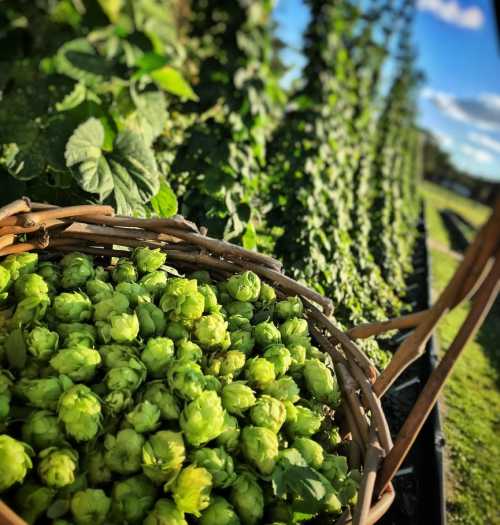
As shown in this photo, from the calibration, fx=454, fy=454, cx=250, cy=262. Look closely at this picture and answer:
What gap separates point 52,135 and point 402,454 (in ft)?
6.71

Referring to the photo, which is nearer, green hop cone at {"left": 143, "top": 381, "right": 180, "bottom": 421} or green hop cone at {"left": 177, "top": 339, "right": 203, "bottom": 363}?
green hop cone at {"left": 143, "top": 381, "right": 180, "bottom": 421}

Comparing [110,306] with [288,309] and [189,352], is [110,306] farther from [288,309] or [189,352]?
[288,309]

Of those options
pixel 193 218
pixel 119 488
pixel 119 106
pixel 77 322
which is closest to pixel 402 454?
pixel 119 488

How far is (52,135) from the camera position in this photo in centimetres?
221

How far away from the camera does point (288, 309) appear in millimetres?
1558

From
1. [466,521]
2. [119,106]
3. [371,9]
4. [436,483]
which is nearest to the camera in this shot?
[436,483]

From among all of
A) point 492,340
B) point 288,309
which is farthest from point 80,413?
point 492,340

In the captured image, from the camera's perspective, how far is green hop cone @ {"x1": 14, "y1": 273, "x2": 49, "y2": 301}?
1330mm

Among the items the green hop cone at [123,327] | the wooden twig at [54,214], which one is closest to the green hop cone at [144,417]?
the green hop cone at [123,327]

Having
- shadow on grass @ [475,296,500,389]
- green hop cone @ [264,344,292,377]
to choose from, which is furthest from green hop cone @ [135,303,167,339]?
shadow on grass @ [475,296,500,389]

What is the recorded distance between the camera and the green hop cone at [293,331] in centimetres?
149

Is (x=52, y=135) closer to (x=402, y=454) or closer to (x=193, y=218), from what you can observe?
(x=193, y=218)

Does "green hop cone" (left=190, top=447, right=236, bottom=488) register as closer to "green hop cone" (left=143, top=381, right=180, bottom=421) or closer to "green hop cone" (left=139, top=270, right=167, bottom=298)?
"green hop cone" (left=143, top=381, right=180, bottom=421)

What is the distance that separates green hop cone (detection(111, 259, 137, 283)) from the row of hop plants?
0.54 meters
